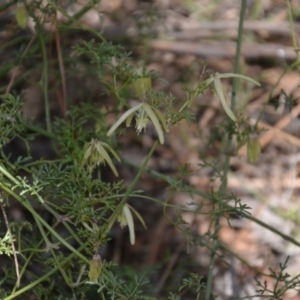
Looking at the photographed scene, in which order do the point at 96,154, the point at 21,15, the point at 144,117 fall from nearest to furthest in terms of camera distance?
the point at 144,117 < the point at 96,154 < the point at 21,15

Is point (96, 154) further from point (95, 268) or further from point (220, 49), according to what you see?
point (220, 49)

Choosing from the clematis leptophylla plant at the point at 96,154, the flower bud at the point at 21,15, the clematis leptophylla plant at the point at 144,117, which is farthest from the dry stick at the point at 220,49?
the clematis leptophylla plant at the point at 144,117

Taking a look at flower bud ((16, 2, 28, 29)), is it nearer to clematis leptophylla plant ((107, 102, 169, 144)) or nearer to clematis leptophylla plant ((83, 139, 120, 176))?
clematis leptophylla plant ((83, 139, 120, 176))

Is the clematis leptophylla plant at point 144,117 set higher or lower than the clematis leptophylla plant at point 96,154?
higher

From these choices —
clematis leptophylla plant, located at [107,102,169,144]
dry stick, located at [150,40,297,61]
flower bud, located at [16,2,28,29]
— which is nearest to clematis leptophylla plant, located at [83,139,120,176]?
clematis leptophylla plant, located at [107,102,169,144]

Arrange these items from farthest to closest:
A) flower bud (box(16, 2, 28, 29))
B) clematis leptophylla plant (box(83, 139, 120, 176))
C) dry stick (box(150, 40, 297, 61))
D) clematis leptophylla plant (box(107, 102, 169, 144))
→ 1. dry stick (box(150, 40, 297, 61))
2. flower bud (box(16, 2, 28, 29))
3. clematis leptophylla plant (box(83, 139, 120, 176))
4. clematis leptophylla plant (box(107, 102, 169, 144))

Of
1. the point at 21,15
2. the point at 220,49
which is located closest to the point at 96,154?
the point at 21,15

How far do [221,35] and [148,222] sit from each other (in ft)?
2.54

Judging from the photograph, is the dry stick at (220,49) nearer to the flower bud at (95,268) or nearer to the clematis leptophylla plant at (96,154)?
the clematis leptophylla plant at (96,154)

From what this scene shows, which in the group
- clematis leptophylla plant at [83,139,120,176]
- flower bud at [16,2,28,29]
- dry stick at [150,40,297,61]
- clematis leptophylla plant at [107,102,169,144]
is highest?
flower bud at [16,2,28,29]

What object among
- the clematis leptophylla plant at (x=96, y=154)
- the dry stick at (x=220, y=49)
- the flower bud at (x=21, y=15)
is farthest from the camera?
the dry stick at (x=220, y=49)

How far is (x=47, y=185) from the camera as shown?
1188mm

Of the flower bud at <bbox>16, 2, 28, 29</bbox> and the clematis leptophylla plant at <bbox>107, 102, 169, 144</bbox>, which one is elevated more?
the flower bud at <bbox>16, 2, 28, 29</bbox>

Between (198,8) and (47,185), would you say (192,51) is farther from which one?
(47,185)
